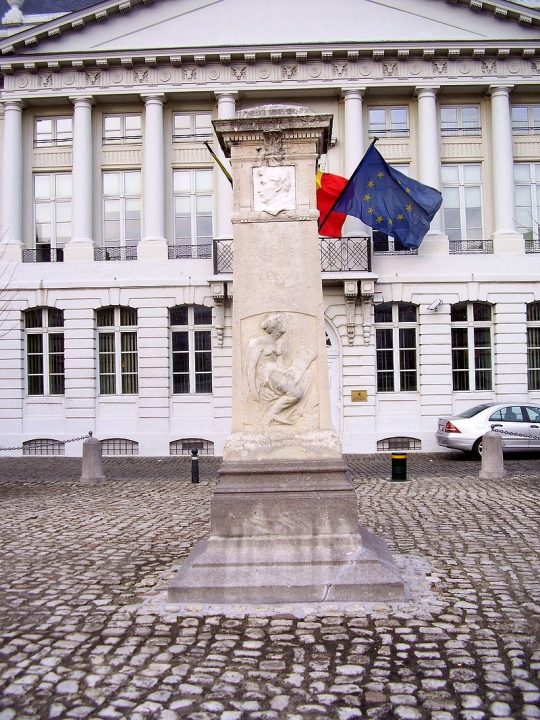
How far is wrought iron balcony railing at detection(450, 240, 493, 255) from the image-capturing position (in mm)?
23031

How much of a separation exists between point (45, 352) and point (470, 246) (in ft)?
45.6

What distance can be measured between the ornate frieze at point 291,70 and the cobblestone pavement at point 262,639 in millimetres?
17586

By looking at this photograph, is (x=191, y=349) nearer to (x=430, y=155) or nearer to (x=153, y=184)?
(x=153, y=184)

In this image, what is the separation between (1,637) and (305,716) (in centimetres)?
248

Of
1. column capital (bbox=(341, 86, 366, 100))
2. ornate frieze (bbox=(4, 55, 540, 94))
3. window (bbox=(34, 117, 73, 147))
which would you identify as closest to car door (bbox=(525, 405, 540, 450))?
ornate frieze (bbox=(4, 55, 540, 94))

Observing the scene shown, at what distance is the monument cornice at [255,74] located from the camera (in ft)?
75.1

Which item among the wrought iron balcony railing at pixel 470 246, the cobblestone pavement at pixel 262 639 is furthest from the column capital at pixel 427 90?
the cobblestone pavement at pixel 262 639

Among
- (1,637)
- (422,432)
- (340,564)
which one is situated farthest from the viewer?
(422,432)

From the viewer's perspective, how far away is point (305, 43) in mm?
22578

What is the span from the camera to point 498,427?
748 inches

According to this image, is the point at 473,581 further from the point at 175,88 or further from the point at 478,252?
the point at 175,88

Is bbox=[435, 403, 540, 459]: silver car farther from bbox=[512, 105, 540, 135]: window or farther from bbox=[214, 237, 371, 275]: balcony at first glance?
bbox=[512, 105, 540, 135]: window

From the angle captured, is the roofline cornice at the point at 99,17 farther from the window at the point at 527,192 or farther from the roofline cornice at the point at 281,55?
the window at the point at 527,192

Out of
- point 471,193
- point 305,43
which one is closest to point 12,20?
point 305,43
